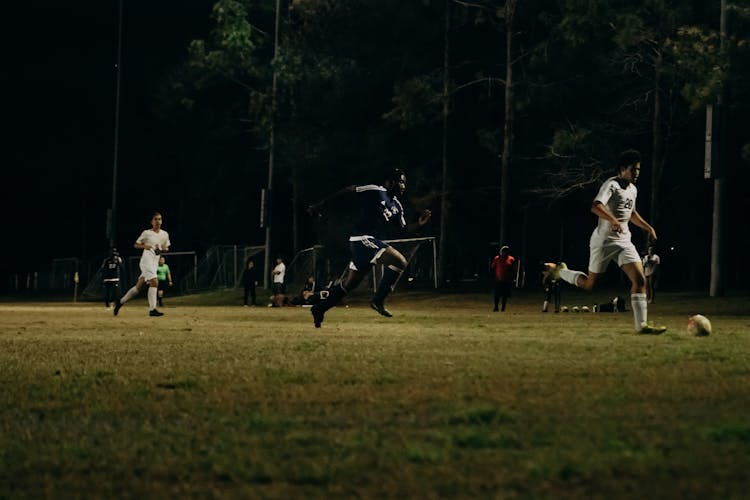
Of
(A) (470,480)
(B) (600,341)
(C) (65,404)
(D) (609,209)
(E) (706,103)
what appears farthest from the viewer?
(E) (706,103)

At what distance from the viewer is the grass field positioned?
267 inches

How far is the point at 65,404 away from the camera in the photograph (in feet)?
34.2

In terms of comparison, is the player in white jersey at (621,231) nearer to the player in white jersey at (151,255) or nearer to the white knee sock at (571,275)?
the white knee sock at (571,275)

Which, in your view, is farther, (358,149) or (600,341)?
(358,149)

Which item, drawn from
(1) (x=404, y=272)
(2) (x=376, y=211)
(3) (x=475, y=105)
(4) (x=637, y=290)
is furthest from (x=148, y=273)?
(3) (x=475, y=105)

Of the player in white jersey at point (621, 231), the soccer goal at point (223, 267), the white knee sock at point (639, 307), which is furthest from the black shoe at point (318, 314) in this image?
the soccer goal at point (223, 267)

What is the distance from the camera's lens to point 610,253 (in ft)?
63.1

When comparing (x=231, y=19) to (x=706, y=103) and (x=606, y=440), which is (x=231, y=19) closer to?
(x=706, y=103)

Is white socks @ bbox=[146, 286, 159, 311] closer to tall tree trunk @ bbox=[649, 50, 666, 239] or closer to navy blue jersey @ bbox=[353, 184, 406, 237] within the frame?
navy blue jersey @ bbox=[353, 184, 406, 237]

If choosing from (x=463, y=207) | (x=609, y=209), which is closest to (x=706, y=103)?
(x=463, y=207)

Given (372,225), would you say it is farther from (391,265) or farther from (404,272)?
(404,272)

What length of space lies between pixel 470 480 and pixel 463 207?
47.9 metres

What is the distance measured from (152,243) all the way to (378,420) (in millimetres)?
20459

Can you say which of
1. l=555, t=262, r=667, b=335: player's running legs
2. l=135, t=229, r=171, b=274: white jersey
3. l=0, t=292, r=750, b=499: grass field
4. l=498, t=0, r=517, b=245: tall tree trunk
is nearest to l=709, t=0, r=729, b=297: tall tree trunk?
l=498, t=0, r=517, b=245: tall tree trunk
